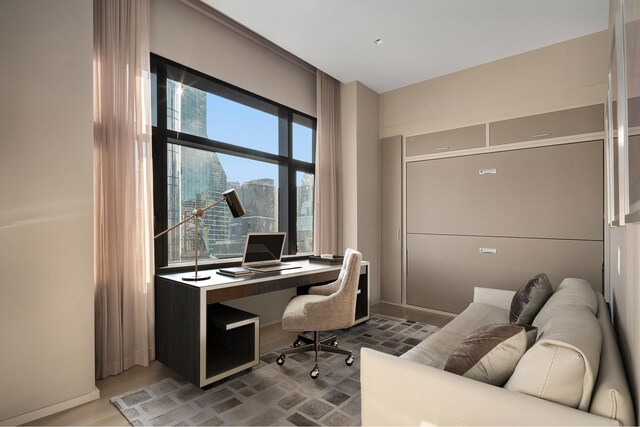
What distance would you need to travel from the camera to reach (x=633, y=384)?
97cm

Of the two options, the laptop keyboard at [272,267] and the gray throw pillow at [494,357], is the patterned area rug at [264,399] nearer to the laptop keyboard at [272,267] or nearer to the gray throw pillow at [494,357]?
the laptop keyboard at [272,267]

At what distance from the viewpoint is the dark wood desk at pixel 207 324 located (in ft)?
7.00

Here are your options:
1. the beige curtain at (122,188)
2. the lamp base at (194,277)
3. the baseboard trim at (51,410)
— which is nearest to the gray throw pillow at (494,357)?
the lamp base at (194,277)

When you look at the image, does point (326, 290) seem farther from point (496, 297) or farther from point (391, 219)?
point (391, 219)

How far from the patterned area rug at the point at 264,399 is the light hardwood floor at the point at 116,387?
0.06 metres

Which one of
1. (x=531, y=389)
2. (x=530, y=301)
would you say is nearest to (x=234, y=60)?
(x=530, y=301)

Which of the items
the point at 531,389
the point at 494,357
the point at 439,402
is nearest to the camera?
the point at 531,389

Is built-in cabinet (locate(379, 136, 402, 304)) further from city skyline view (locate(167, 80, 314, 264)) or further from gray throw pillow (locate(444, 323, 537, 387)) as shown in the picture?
gray throw pillow (locate(444, 323, 537, 387))

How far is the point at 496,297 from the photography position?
276 centimetres

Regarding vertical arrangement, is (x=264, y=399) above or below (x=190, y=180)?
below

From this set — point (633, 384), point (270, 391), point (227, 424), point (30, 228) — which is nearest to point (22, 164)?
point (30, 228)

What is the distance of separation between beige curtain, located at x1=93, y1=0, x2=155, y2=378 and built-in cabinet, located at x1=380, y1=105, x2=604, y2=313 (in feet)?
9.44

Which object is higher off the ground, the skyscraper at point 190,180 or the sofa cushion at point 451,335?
the skyscraper at point 190,180

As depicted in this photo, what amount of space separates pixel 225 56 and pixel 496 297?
3.26 meters
